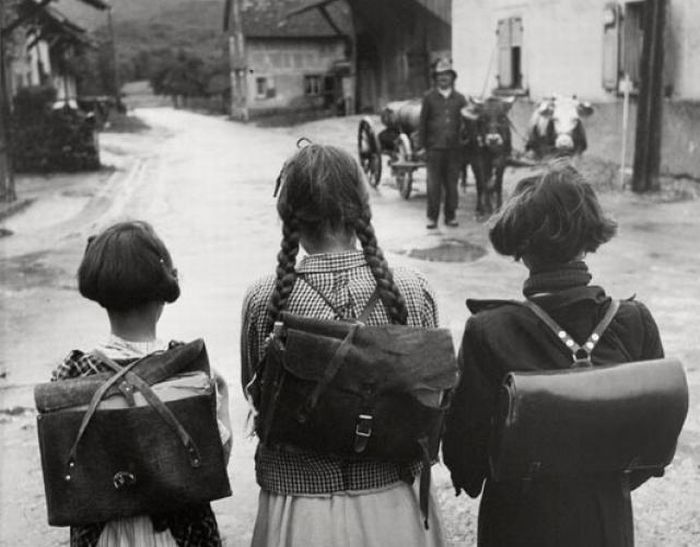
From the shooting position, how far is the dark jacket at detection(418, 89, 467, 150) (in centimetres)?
1173

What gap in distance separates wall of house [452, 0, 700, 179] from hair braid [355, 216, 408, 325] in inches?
545

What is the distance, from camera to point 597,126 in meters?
18.1

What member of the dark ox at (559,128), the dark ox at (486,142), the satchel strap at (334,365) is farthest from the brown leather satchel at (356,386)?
the dark ox at (559,128)

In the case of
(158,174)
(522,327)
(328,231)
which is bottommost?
(158,174)

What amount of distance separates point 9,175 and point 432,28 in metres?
19.8

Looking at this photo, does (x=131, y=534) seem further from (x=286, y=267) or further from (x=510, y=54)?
(x=510, y=54)

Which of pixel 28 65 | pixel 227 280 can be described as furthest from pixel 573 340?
pixel 28 65

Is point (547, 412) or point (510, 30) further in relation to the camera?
point (510, 30)

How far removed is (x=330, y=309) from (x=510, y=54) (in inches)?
778

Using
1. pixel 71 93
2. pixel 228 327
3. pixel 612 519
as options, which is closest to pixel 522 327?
pixel 612 519

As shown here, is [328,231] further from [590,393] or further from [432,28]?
[432,28]

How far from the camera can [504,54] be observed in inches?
848

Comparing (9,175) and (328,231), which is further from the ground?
(328,231)

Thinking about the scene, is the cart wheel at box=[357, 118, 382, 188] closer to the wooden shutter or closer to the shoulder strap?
the wooden shutter
